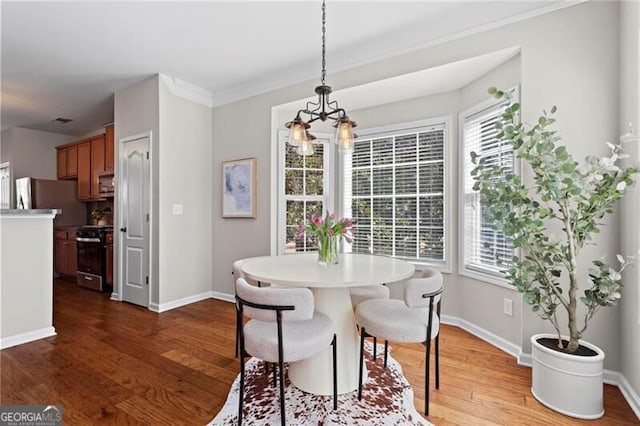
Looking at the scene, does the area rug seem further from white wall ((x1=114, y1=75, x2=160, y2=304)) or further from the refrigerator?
the refrigerator

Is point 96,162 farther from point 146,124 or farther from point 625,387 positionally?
point 625,387

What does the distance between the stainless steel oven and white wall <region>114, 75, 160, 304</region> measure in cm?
64

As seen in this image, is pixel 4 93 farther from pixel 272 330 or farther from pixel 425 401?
pixel 425 401

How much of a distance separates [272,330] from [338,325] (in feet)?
1.64

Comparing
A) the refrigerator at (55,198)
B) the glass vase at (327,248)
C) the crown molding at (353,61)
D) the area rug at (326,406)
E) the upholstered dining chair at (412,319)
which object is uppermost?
the crown molding at (353,61)

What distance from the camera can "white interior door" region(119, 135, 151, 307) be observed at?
3885 mm

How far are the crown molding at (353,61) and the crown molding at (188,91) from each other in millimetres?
95

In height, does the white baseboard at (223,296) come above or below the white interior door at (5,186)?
below

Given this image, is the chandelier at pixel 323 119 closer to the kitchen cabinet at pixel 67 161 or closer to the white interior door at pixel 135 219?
the white interior door at pixel 135 219

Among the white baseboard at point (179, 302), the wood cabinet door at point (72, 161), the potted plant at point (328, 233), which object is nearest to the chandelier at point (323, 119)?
the potted plant at point (328, 233)

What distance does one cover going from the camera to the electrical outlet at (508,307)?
102 inches

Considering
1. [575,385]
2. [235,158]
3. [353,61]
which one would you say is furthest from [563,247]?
[235,158]

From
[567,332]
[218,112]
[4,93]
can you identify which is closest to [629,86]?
[567,332]

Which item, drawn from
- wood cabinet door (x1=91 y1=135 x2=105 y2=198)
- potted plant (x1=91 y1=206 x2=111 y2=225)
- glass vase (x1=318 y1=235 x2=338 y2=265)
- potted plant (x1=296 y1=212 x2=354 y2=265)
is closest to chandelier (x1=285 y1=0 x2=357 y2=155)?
potted plant (x1=296 y1=212 x2=354 y2=265)
